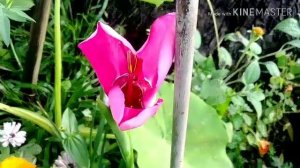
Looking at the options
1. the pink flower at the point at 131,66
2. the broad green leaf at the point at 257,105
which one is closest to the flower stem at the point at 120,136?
the pink flower at the point at 131,66

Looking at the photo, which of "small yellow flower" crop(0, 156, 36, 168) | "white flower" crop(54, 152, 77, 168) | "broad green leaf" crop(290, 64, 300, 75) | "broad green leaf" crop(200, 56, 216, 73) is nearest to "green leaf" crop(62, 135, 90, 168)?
"white flower" crop(54, 152, 77, 168)

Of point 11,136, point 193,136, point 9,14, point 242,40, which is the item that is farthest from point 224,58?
point 9,14

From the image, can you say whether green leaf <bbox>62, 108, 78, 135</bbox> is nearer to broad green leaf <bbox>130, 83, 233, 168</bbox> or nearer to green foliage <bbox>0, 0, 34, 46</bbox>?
broad green leaf <bbox>130, 83, 233, 168</bbox>

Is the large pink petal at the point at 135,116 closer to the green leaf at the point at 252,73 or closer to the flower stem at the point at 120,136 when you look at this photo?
the flower stem at the point at 120,136

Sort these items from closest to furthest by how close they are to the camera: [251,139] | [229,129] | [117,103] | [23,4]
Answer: [117,103] → [23,4] → [229,129] → [251,139]

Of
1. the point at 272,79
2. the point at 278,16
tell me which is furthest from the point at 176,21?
the point at 278,16

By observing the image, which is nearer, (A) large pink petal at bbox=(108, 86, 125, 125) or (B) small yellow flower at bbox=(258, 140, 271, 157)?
(A) large pink petal at bbox=(108, 86, 125, 125)

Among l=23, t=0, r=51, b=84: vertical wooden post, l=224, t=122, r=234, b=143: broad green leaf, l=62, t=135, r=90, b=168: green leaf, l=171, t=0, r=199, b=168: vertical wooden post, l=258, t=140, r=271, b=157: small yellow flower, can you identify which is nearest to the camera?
l=171, t=0, r=199, b=168: vertical wooden post

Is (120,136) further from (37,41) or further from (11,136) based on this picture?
(37,41)
